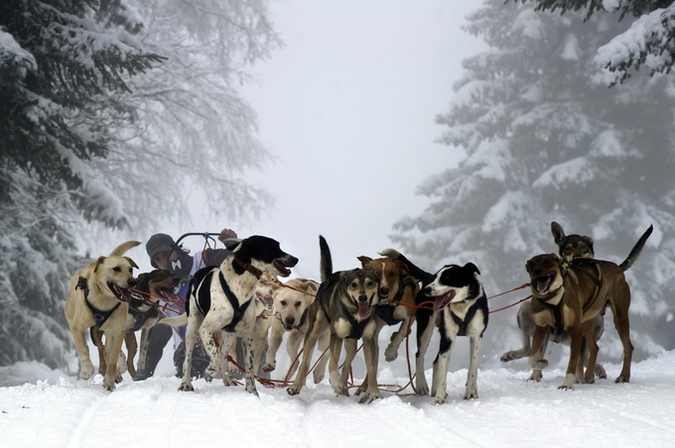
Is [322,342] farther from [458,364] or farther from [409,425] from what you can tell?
[458,364]

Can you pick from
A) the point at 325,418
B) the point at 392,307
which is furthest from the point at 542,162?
the point at 325,418

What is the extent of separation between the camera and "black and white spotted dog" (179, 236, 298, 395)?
708 cm

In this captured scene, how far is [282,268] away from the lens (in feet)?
22.9

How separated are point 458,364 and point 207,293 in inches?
854

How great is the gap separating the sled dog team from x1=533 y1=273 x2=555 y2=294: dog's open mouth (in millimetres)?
10

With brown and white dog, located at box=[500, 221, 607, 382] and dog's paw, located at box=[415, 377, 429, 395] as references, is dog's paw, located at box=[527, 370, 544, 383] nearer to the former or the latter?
brown and white dog, located at box=[500, 221, 607, 382]

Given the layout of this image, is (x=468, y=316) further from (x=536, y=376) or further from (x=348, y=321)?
(x=536, y=376)

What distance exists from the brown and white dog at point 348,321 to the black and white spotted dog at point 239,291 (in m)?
0.48

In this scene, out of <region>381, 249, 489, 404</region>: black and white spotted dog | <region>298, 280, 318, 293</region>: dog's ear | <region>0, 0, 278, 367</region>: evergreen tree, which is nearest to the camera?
<region>381, 249, 489, 404</region>: black and white spotted dog

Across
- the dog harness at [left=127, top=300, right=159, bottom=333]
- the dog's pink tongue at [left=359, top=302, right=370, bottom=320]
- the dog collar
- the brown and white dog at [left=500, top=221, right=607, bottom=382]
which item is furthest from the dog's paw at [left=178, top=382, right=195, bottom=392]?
the brown and white dog at [left=500, top=221, right=607, bottom=382]

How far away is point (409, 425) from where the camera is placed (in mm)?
5680

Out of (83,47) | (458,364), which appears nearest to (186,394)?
(83,47)

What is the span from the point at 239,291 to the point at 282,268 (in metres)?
0.48

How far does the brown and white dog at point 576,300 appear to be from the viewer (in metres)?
7.41
